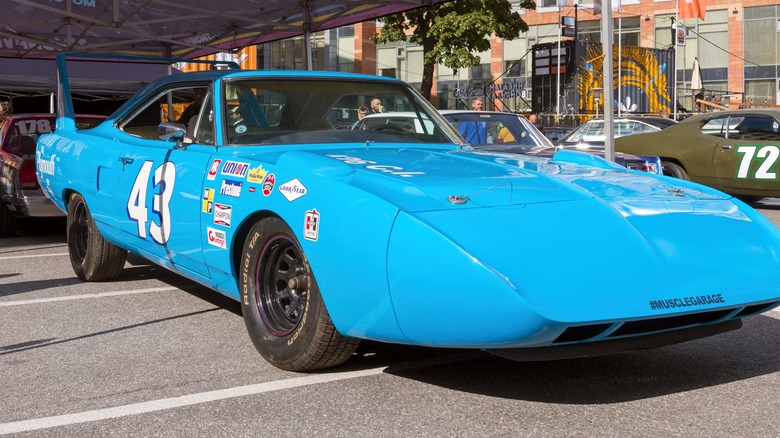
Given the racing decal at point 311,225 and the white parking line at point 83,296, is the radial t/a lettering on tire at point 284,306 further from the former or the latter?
the white parking line at point 83,296

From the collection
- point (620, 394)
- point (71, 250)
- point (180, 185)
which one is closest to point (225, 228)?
point (180, 185)

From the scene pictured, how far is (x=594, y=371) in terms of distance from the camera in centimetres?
424

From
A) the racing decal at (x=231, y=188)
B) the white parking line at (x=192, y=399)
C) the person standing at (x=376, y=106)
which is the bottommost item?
the white parking line at (x=192, y=399)

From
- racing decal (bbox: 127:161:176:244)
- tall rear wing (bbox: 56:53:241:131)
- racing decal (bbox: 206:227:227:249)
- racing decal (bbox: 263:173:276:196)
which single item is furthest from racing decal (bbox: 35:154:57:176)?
racing decal (bbox: 263:173:276:196)

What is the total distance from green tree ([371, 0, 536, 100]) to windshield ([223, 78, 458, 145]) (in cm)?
2377

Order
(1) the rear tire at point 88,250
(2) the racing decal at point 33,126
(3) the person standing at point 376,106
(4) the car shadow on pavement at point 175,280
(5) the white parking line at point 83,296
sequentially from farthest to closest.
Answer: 1. (2) the racing decal at point 33,126
2. (1) the rear tire at point 88,250
3. (5) the white parking line at point 83,296
4. (4) the car shadow on pavement at point 175,280
5. (3) the person standing at point 376,106

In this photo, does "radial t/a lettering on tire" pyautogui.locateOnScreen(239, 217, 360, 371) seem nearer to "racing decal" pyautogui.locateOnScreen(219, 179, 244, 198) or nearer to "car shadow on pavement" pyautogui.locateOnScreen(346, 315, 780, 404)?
"racing decal" pyautogui.locateOnScreen(219, 179, 244, 198)

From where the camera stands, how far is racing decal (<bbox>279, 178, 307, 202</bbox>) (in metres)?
4.02

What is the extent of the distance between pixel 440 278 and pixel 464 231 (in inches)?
8.0

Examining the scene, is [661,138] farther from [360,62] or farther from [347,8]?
[360,62]

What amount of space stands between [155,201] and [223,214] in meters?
0.96

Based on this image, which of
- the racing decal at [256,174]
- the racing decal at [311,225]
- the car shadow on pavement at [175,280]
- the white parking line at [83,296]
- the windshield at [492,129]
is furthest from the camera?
the windshield at [492,129]

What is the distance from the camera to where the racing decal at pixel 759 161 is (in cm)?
1238

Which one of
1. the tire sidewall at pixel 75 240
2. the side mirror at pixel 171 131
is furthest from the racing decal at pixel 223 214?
the tire sidewall at pixel 75 240
